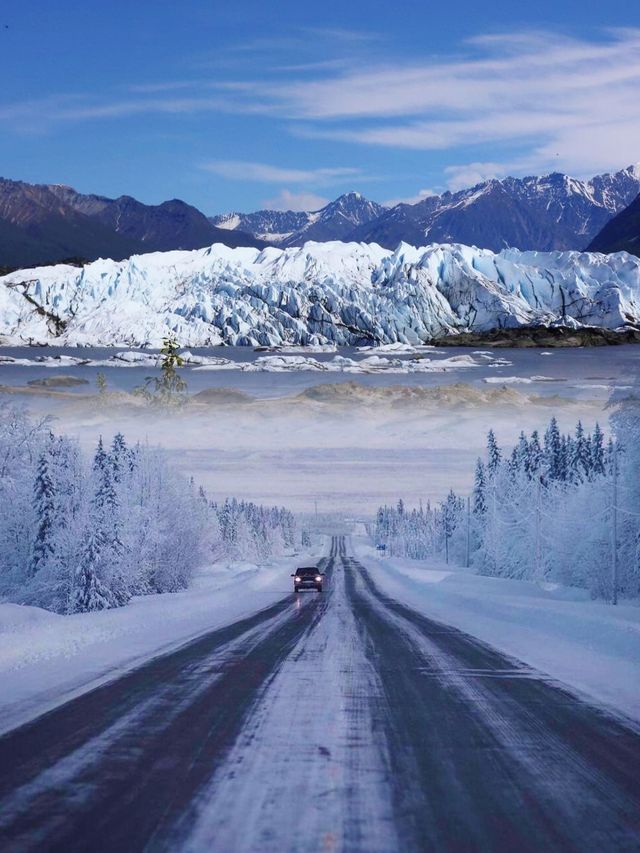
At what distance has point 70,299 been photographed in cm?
9875

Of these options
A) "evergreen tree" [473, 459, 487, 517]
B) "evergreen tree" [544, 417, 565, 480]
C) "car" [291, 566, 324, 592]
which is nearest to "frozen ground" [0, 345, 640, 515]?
"car" [291, 566, 324, 592]

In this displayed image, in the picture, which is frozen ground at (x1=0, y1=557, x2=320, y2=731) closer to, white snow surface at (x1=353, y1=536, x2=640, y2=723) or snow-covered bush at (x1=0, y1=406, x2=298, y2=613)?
white snow surface at (x1=353, y1=536, x2=640, y2=723)

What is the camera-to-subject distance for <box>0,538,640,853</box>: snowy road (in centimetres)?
593

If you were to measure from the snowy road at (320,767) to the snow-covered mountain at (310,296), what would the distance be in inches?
2051

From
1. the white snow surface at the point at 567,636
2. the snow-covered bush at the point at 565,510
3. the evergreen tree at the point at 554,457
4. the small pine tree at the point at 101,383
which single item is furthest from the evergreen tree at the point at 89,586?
the evergreen tree at the point at 554,457

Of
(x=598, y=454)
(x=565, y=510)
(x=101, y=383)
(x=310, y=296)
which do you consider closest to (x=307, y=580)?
(x=101, y=383)

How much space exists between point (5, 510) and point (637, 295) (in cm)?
8905

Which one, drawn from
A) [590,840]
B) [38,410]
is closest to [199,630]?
[590,840]

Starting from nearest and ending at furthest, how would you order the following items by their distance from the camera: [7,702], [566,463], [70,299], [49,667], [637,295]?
[7,702]
[49,667]
[566,463]
[70,299]
[637,295]

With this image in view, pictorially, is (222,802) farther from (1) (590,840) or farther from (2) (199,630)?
(2) (199,630)

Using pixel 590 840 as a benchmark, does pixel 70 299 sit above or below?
above

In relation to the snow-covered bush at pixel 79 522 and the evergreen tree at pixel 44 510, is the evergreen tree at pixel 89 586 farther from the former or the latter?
the evergreen tree at pixel 44 510

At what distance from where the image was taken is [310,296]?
125 metres

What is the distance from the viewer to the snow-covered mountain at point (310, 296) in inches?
3317
